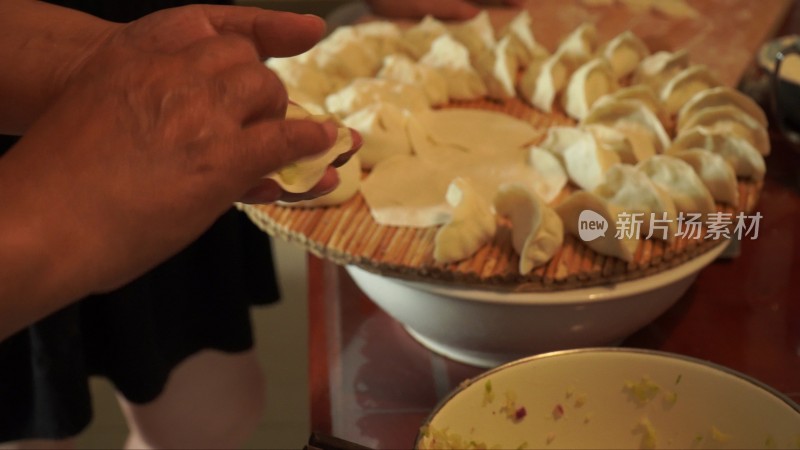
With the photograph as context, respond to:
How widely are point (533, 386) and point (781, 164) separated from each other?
60 centimetres

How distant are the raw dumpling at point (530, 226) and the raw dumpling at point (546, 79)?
276 mm

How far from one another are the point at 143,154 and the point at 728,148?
0.57 metres

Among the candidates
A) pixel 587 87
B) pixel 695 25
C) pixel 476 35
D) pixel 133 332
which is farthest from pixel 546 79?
pixel 133 332

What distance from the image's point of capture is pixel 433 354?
0.76 metres

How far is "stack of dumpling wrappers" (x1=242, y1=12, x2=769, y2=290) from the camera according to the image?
67 centimetres

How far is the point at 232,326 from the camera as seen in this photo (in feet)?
3.62

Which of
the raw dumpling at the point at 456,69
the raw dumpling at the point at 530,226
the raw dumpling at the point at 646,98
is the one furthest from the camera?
the raw dumpling at the point at 456,69

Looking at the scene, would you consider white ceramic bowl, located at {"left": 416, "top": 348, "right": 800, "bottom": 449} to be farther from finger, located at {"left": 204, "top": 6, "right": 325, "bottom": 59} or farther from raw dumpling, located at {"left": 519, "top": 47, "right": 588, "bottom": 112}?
raw dumpling, located at {"left": 519, "top": 47, "right": 588, "bottom": 112}

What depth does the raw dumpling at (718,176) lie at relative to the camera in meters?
0.72

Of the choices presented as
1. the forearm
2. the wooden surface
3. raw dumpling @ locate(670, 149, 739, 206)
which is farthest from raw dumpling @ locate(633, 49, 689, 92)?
the forearm

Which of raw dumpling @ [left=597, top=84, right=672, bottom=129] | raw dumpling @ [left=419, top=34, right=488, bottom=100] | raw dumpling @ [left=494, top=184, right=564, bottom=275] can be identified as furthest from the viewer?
raw dumpling @ [left=419, top=34, right=488, bottom=100]

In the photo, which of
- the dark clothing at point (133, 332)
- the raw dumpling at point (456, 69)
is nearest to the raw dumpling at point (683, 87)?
the raw dumpling at point (456, 69)

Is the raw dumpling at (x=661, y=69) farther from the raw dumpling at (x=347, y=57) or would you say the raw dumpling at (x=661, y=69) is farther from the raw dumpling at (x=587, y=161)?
the raw dumpling at (x=347, y=57)

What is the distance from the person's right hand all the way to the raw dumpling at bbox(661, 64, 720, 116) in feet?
1.90
